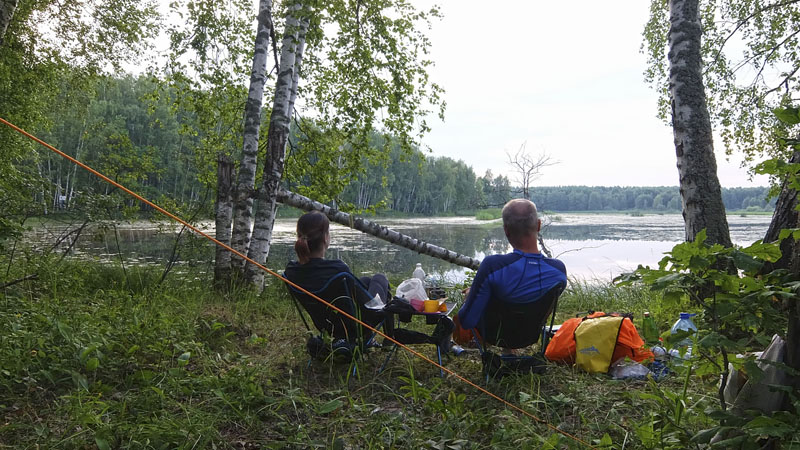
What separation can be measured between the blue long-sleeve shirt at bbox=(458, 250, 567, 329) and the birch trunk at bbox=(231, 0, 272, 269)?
3.98 m

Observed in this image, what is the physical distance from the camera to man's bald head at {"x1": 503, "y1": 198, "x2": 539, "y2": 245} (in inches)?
118

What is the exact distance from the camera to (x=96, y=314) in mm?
3668

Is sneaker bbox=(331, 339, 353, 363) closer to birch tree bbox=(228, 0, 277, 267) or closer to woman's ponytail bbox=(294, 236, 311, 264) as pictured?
woman's ponytail bbox=(294, 236, 311, 264)

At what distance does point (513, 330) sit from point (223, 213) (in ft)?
14.5

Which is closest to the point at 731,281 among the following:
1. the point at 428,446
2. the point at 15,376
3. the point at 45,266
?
the point at 428,446

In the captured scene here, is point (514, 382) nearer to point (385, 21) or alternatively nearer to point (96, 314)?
point (96, 314)

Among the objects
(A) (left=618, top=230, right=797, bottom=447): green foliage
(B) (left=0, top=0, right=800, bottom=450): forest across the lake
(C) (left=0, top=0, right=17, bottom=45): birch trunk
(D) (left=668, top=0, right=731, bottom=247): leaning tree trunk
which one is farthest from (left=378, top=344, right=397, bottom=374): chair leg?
(C) (left=0, top=0, right=17, bottom=45): birch trunk

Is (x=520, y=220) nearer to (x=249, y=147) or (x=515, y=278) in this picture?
(x=515, y=278)

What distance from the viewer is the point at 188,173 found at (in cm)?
3244

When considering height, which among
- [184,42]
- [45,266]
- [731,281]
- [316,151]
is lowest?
[45,266]

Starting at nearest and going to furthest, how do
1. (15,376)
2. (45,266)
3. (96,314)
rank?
1. (15,376)
2. (96,314)
3. (45,266)

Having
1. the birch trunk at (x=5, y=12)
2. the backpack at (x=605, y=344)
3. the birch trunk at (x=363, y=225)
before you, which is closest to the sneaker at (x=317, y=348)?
the backpack at (x=605, y=344)

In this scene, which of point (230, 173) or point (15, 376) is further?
point (230, 173)

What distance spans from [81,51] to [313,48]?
313 inches
